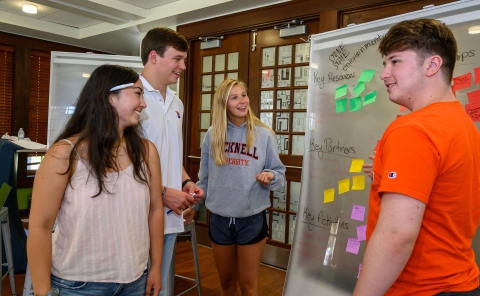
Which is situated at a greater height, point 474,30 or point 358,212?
point 474,30

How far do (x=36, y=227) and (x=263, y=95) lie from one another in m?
2.92

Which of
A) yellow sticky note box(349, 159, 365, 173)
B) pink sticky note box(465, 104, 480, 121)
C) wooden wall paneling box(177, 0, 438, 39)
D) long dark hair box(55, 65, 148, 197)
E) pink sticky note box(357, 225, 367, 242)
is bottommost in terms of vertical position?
pink sticky note box(357, 225, 367, 242)

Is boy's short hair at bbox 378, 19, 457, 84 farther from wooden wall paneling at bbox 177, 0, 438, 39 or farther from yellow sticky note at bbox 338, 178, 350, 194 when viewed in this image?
wooden wall paneling at bbox 177, 0, 438, 39

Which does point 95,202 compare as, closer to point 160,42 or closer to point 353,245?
point 160,42

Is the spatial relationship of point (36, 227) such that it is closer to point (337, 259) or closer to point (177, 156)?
point (177, 156)

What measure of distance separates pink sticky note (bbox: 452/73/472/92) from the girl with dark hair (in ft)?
4.46

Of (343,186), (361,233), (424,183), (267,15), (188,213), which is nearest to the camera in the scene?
(424,183)

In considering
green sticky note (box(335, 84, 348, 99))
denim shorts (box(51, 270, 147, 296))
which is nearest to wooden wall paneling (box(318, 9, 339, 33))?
green sticky note (box(335, 84, 348, 99))

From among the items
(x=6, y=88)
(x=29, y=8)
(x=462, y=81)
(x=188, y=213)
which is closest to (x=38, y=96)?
(x=6, y=88)

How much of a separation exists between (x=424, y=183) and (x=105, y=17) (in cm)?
429

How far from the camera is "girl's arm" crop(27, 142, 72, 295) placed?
3.74ft

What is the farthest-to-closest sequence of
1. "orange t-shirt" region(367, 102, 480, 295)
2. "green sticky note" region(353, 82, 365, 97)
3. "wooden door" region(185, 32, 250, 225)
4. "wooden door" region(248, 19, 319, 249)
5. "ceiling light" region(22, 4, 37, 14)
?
"ceiling light" region(22, 4, 37, 14) < "wooden door" region(185, 32, 250, 225) < "wooden door" region(248, 19, 319, 249) < "green sticky note" region(353, 82, 365, 97) < "orange t-shirt" region(367, 102, 480, 295)

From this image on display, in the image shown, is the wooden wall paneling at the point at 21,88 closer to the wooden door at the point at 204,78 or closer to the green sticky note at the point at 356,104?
the wooden door at the point at 204,78

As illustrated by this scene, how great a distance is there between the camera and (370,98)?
1.99 m
